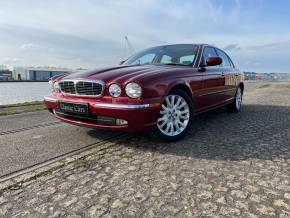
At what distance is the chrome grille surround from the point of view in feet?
11.2

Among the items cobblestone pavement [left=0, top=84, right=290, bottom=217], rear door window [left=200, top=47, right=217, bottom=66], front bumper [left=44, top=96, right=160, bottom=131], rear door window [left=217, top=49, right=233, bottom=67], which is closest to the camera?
cobblestone pavement [left=0, top=84, right=290, bottom=217]

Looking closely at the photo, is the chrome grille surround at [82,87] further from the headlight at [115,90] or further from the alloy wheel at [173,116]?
the alloy wheel at [173,116]

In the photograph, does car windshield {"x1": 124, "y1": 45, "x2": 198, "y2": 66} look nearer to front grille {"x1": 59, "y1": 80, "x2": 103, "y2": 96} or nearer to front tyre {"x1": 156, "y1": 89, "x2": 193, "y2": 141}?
front tyre {"x1": 156, "y1": 89, "x2": 193, "y2": 141}

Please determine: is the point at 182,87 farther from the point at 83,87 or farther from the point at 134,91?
the point at 83,87

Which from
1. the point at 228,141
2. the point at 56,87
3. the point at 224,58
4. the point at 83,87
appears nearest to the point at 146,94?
the point at 83,87

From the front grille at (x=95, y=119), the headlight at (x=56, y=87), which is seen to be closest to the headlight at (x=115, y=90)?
the front grille at (x=95, y=119)

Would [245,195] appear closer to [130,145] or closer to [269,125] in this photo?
[130,145]

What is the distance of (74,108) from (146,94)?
3.44ft

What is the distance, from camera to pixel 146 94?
3.30 m

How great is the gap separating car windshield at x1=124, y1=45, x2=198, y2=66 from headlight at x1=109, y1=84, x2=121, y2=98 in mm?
1516

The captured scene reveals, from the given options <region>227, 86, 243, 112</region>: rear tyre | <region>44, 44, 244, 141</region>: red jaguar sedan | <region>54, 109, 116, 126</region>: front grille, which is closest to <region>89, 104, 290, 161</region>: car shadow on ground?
<region>44, 44, 244, 141</region>: red jaguar sedan

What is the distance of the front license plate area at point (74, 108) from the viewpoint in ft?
11.4

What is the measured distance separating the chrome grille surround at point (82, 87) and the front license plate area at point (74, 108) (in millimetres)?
167

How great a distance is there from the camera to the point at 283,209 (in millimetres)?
2035
